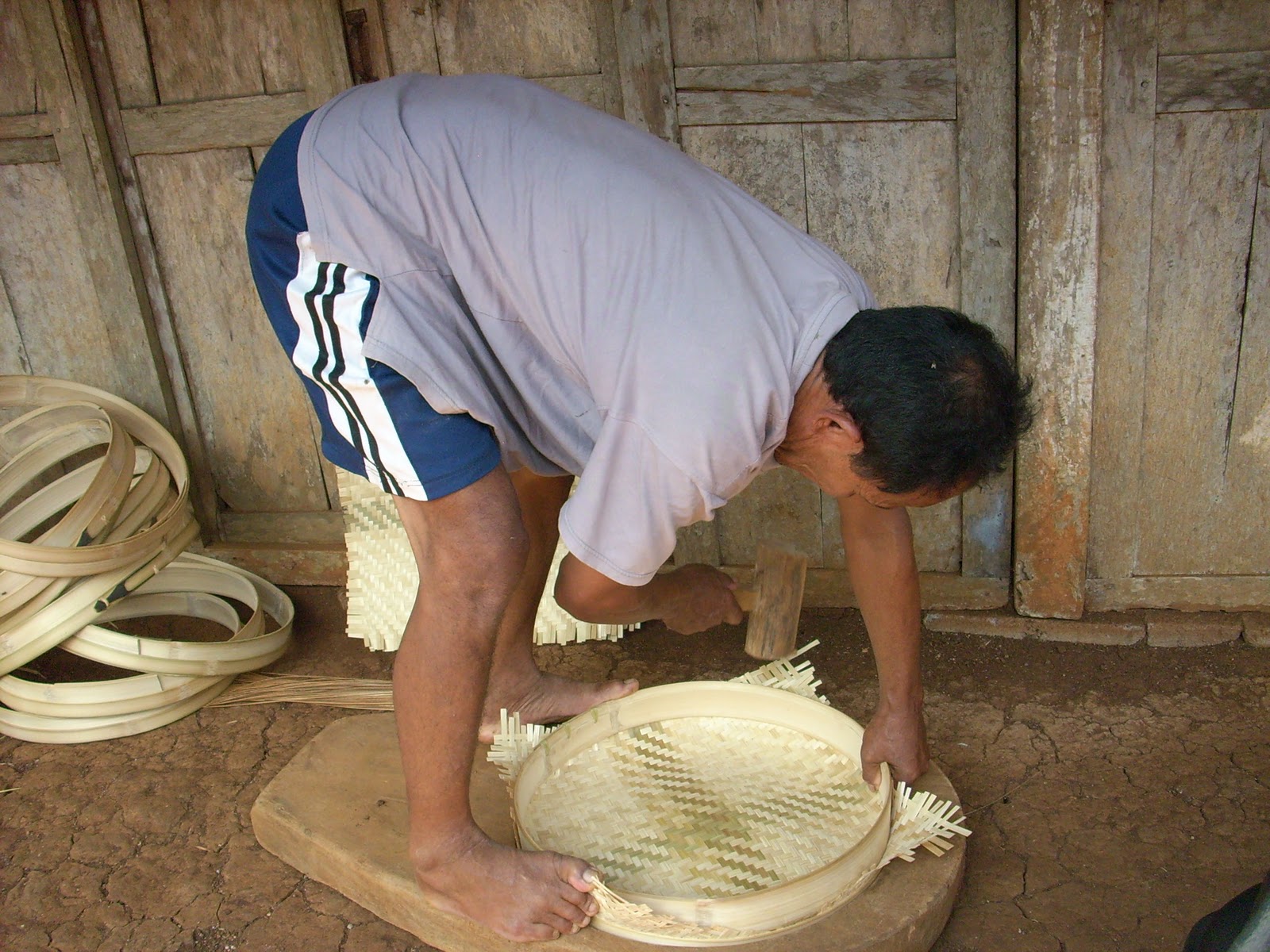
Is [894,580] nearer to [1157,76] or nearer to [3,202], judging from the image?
[1157,76]

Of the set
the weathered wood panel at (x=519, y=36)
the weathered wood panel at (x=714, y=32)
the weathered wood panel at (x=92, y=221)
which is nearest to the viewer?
the weathered wood panel at (x=714, y=32)

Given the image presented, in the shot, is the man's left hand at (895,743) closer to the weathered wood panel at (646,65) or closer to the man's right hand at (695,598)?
the man's right hand at (695,598)

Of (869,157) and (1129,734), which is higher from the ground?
(869,157)

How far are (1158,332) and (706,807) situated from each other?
57.7 inches

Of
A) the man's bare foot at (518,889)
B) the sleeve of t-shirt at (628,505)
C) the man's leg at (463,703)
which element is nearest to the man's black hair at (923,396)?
the sleeve of t-shirt at (628,505)

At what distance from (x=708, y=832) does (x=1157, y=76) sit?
176cm

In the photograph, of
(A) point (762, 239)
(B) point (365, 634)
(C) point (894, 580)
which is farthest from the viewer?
(B) point (365, 634)

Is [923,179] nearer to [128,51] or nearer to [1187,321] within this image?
[1187,321]

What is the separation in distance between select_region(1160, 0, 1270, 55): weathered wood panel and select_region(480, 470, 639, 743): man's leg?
153cm

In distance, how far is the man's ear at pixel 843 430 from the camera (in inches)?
52.3

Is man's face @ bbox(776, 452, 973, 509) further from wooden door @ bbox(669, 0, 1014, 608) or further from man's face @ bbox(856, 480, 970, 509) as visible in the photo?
wooden door @ bbox(669, 0, 1014, 608)

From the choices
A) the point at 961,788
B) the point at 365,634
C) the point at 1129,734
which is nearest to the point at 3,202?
the point at 365,634

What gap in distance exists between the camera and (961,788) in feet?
6.77

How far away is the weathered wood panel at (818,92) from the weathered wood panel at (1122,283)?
337mm
